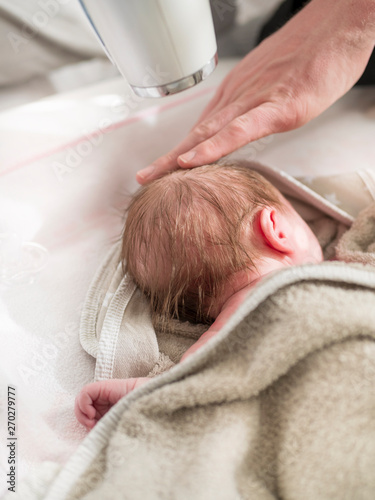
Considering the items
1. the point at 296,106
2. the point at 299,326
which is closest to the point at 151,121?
the point at 296,106

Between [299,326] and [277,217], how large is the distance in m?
0.28

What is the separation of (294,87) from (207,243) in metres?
0.43

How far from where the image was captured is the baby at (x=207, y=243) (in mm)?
696

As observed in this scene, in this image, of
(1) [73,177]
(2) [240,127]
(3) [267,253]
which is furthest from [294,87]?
(1) [73,177]

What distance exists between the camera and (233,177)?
77 centimetres

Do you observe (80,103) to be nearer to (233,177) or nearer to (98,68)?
(98,68)

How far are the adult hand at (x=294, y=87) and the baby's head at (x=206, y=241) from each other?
0.31 ft

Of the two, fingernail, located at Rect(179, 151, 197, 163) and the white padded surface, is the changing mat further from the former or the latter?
fingernail, located at Rect(179, 151, 197, 163)

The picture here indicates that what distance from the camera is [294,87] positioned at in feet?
2.90

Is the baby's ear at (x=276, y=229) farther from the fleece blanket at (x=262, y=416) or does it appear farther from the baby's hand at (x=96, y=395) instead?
the baby's hand at (x=96, y=395)

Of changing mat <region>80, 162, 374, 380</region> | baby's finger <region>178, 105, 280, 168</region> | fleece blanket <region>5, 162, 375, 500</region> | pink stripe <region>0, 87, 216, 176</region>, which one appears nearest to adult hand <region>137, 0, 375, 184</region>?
baby's finger <region>178, 105, 280, 168</region>

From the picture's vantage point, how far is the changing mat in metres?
0.70

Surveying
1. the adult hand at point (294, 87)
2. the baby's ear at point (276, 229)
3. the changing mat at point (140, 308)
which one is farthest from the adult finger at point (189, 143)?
the baby's ear at point (276, 229)

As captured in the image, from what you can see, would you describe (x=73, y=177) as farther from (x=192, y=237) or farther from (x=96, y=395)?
(x=96, y=395)
